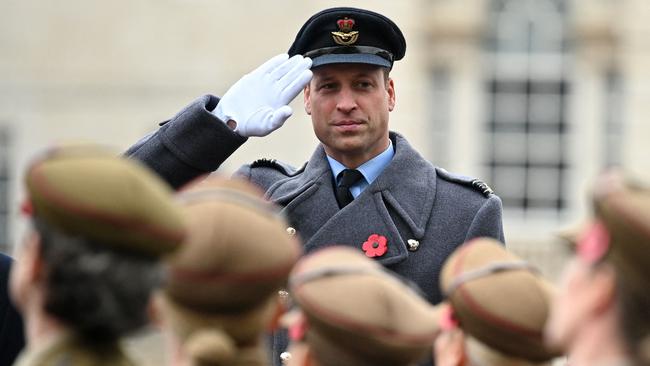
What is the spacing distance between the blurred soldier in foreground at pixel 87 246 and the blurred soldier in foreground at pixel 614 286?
2.64 feet

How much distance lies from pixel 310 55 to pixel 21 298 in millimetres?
2661

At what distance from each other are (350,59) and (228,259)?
2351 millimetres

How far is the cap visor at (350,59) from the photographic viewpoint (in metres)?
7.21

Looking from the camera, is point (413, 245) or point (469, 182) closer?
point (413, 245)

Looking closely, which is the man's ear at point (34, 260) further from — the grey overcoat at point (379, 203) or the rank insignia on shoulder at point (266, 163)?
the rank insignia on shoulder at point (266, 163)

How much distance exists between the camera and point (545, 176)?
20828 millimetres

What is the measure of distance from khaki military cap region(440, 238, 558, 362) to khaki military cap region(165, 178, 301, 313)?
49 centimetres

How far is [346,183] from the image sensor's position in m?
7.17

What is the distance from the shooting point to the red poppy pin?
6914 millimetres

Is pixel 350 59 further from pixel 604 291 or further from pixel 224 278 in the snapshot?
pixel 604 291

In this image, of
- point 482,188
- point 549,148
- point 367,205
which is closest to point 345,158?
point 367,205

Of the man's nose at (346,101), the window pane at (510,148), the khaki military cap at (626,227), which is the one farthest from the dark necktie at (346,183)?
the window pane at (510,148)

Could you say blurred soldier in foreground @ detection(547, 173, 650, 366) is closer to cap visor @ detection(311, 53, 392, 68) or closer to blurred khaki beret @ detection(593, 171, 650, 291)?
blurred khaki beret @ detection(593, 171, 650, 291)

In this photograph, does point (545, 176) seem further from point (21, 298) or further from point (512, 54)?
point (21, 298)
